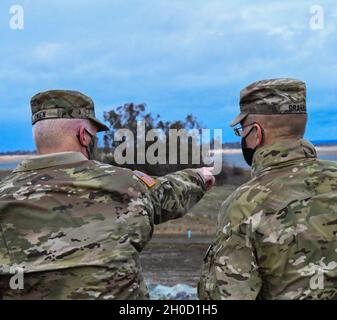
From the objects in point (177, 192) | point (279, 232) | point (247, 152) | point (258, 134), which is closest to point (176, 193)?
point (177, 192)

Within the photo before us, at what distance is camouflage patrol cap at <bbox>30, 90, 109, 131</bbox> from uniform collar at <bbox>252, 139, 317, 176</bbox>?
874 mm

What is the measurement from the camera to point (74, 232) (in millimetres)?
3119

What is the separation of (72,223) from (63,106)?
0.62 metres

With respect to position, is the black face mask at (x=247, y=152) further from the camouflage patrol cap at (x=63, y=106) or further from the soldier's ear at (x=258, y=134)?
the camouflage patrol cap at (x=63, y=106)

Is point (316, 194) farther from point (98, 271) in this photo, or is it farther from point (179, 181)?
point (98, 271)

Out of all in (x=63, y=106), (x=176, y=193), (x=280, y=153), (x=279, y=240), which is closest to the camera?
(x=279, y=240)

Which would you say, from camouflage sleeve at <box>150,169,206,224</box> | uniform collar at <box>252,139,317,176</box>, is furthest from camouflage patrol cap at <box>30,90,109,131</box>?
A: uniform collar at <box>252,139,317,176</box>

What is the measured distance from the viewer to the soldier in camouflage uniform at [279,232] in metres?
3.06

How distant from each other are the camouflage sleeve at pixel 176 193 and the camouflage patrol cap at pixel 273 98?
0.46 metres

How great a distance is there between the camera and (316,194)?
313cm

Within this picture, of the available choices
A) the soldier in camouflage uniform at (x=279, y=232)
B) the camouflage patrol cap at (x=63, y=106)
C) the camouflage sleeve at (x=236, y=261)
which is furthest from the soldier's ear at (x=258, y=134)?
the camouflage patrol cap at (x=63, y=106)

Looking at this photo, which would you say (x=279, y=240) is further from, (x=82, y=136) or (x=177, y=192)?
(x=82, y=136)

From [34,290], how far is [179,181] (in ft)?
3.28
